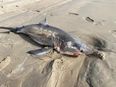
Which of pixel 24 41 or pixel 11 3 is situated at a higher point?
pixel 24 41

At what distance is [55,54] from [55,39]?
341 millimetres

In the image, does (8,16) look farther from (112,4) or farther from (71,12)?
(112,4)

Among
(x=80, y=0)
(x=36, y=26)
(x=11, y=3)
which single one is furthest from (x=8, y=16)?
(x=80, y=0)

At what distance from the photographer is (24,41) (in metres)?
5.09

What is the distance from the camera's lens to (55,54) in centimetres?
464

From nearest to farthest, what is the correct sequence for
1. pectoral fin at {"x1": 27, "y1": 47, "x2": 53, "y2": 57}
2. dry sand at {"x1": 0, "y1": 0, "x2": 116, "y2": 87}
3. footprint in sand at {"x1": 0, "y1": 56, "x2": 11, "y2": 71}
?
dry sand at {"x1": 0, "y1": 0, "x2": 116, "y2": 87} < footprint in sand at {"x1": 0, "y1": 56, "x2": 11, "y2": 71} < pectoral fin at {"x1": 27, "y1": 47, "x2": 53, "y2": 57}

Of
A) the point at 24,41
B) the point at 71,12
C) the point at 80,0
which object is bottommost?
the point at 80,0

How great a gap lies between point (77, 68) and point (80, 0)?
4875 mm

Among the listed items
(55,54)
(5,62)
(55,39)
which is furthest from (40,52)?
(5,62)

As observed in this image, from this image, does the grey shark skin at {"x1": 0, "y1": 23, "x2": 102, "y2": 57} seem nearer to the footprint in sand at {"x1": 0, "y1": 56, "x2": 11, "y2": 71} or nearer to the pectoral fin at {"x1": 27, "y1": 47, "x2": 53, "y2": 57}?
the pectoral fin at {"x1": 27, "y1": 47, "x2": 53, "y2": 57}

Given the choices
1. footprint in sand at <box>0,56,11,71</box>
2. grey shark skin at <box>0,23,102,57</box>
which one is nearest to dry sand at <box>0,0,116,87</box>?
footprint in sand at <box>0,56,11,71</box>

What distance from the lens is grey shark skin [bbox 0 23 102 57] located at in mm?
4648

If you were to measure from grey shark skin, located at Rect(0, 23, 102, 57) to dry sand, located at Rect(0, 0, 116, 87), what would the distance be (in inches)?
5.2

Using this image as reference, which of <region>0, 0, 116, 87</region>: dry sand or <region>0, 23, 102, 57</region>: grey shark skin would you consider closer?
<region>0, 0, 116, 87</region>: dry sand
